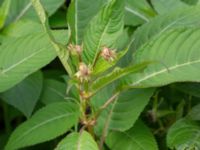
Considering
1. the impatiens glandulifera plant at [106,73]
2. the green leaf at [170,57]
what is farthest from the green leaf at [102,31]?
the green leaf at [170,57]

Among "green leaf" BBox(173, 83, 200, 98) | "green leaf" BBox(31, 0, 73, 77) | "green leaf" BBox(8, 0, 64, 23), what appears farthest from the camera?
"green leaf" BBox(8, 0, 64, 23)

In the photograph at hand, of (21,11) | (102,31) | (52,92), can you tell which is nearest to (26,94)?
(52,92)

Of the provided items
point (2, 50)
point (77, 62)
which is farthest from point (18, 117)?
point (77, 62)

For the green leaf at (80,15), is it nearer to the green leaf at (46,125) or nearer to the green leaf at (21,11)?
the green leaf at (46,125)

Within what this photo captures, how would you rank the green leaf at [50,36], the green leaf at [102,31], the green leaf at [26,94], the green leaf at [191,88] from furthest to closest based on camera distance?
1. the green leaf at [26,94]
2. the green leaf at [191,88]
3. the green leaf at [102,31]
4. the green leaf at [50,36]

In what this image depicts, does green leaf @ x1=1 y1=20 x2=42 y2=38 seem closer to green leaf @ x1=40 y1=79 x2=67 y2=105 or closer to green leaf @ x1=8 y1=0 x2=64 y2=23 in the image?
green leaf @ x1=8 y1=0 x2=64 y2=23

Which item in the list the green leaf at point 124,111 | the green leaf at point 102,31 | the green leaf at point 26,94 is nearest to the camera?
the green leaf at point 102,31

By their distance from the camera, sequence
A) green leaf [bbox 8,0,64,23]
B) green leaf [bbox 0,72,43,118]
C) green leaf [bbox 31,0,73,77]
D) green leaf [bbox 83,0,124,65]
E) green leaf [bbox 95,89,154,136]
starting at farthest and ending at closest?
green leaf [bbox 8,0,64,23] < green leaf [bbox 0,72,43,118] < green leaf [bbox 95,89,154,136] < green leaf [bbox 83,0,124,65] < green leaf [bbox 31,0,73,77]

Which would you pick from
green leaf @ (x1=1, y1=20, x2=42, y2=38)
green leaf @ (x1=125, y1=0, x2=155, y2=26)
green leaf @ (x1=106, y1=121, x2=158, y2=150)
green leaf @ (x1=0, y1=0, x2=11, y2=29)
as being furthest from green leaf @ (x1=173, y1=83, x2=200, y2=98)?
green leaf @ (x1=0, y1=0, x2=11, y2=29)
